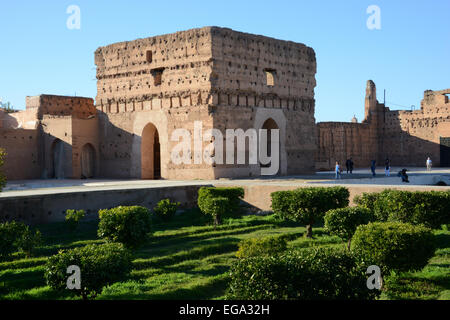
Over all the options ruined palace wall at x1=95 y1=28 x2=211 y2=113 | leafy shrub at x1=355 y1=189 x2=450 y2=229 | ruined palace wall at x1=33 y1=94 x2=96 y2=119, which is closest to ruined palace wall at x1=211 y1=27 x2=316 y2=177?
ruined palace wall at x1=95 y1=28 x2=211 y2=113

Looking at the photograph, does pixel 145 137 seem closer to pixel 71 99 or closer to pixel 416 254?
pixel 71 99

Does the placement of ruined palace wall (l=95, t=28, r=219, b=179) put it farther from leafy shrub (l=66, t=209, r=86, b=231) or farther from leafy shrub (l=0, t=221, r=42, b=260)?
leafy shrub (l=0, t=221, r=42, b=260)

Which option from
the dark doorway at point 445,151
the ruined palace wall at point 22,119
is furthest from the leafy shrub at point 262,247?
the dark doorway at point 445,151

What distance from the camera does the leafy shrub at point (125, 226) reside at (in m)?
11.5

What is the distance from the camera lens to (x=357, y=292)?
246 inches

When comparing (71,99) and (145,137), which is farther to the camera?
(71,99)

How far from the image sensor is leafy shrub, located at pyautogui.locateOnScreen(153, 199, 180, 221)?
16891 mm

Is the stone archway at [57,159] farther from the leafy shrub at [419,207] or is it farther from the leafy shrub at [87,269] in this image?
the leafy shrub at [87,269]

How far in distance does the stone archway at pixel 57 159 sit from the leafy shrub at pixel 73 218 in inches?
502

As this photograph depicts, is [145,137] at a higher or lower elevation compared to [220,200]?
higher
